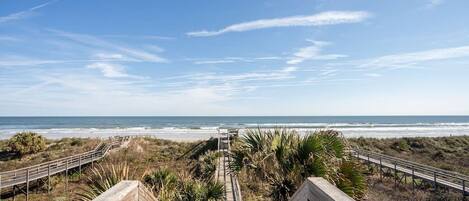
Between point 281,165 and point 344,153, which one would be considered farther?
point 344,153

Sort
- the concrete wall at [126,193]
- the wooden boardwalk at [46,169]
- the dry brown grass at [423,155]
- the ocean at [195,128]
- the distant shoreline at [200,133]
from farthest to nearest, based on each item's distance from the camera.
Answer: the ocean at [195,128] → the distant shoreline at [200,133] → the wooden boardwalk at [46,169] → the dry brown grass at [423,155] → the concrete wall at [126,193]

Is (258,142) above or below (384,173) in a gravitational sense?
above

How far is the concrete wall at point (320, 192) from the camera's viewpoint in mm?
2697

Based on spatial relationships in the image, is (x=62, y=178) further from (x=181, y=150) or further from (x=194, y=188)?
(x=194, y=188)

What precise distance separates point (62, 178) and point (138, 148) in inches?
439

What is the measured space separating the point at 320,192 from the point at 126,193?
1673 millimetres

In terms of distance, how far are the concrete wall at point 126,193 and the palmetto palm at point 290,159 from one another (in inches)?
143

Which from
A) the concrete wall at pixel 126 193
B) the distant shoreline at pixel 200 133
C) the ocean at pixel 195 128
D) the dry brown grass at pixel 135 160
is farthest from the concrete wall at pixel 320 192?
the distant shoreline at pixel 200 133

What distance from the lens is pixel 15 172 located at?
1923cm

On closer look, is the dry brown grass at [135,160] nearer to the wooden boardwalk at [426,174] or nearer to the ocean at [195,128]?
the wooden boardwalk at [426,174]

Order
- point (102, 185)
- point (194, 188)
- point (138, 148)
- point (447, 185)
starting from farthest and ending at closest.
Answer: point (138, 148), point (447, 185), point (194, 188), point (102, 185)

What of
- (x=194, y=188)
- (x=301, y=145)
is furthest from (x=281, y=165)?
(x=194, y=188)

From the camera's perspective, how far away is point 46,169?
71.8 ft

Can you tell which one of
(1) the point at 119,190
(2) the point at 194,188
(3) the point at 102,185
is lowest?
(2) the point at 194,188
